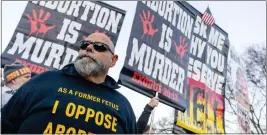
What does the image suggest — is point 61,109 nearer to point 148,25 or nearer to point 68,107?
point 68,107

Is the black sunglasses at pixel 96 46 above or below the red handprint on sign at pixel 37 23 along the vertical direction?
below

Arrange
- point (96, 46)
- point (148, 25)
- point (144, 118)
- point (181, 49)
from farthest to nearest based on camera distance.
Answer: point (181, 49) < point (148, 25) < point (144, 118) < point (96, 46)

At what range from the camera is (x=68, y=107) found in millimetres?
1377

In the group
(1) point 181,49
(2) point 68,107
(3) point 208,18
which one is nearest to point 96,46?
(2) point 68,107

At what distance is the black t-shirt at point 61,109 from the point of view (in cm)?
132

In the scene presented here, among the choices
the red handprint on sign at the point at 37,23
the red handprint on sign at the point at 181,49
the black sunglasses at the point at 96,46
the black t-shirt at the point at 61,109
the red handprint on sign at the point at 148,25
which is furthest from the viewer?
the red handprint on sign at the point at 181,49

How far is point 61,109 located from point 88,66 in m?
0.42

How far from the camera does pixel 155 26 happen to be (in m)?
5.81

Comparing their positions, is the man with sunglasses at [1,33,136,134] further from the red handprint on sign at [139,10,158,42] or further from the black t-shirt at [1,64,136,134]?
the red handprint on sign at [139,10,158,42]

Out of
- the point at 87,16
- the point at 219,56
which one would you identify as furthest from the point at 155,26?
the point at 219,56

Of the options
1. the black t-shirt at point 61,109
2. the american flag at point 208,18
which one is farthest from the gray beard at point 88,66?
the american flag at point 208,18

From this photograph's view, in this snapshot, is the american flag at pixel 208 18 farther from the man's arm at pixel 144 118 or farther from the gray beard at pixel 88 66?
the gray beard at pixel 88 66

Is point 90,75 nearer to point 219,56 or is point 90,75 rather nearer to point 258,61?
point 219,56

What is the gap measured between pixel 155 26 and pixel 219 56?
2994 mm
